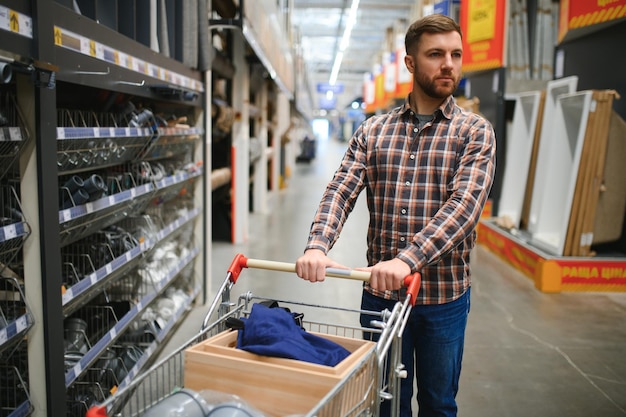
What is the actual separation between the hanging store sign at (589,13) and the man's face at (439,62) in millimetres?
3321

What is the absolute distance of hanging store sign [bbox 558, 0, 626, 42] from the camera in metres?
4.55

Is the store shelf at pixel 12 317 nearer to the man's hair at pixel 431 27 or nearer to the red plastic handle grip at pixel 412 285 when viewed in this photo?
the red plastic handle grip at pixel 412 285

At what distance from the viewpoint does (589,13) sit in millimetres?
4922

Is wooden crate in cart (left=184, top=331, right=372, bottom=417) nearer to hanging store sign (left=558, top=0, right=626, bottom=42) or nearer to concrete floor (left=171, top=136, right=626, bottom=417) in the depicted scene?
concrete floor (left=171, top=136, right=626, bottom=417)

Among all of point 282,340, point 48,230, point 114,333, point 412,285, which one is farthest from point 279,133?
point 282,340

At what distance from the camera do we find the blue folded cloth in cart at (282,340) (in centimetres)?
149

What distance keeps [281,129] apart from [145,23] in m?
11.0

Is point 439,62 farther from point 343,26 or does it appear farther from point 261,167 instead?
point 343,26

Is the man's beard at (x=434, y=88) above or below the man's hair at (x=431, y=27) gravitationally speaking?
below

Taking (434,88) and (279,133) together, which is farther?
(279,133)

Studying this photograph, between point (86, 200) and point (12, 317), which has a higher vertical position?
point (86, 200)

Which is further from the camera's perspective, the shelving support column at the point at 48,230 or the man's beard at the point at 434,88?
the shelving support column at the point at 48,230

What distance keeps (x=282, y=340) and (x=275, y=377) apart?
128 millimetres

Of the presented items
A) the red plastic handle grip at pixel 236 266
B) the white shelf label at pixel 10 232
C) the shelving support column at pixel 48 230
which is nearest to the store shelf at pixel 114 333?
the shelving support column at pixel 48 230
